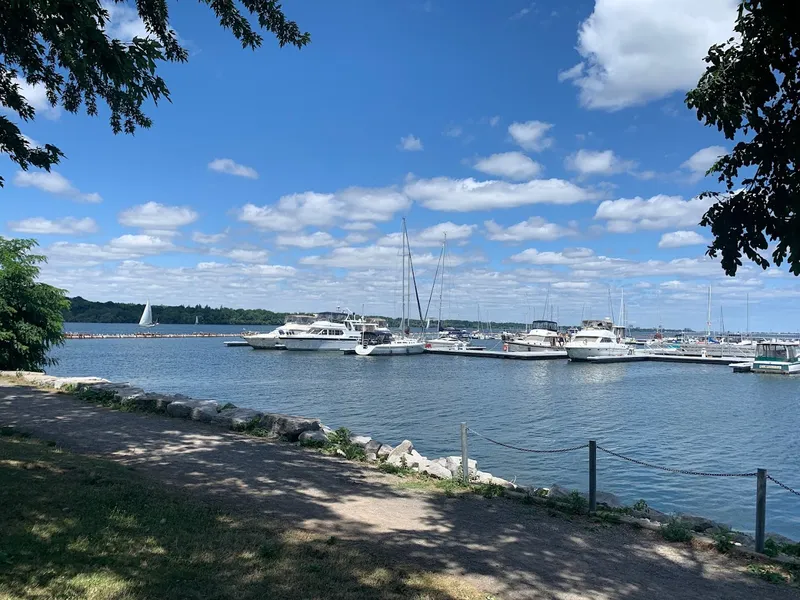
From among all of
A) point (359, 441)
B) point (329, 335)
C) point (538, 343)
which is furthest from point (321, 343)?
point (359, 441)

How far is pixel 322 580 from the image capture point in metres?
5.06

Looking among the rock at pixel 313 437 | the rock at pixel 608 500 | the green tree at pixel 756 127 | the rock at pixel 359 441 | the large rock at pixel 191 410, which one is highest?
the green tree at pixel 756 127

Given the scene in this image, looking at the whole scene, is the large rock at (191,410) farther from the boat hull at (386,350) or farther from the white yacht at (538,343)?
the white yacht at (538,343)

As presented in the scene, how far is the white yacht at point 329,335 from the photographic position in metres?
81.9

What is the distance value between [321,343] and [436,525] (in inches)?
2985

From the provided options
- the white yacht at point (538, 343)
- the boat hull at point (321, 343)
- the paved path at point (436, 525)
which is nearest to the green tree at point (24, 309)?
the paved path at point (436, 525)

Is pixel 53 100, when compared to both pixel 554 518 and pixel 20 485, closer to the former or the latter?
pixel 20 485

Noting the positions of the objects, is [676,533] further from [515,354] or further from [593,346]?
[515,354]

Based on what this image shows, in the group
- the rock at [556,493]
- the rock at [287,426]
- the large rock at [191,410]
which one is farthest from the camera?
the large rock at [191,410]

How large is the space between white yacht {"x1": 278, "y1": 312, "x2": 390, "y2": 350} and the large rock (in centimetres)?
6371

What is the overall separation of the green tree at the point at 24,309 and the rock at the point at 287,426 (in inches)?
565

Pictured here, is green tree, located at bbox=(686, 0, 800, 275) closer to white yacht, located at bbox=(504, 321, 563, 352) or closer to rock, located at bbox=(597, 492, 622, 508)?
rock, located at bbox=(597, 492, 622, 508)

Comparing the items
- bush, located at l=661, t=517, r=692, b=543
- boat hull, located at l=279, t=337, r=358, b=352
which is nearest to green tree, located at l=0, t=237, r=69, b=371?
bush, located at l=661, t=517, r=692, b=543

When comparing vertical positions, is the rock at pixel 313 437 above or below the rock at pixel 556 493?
above
